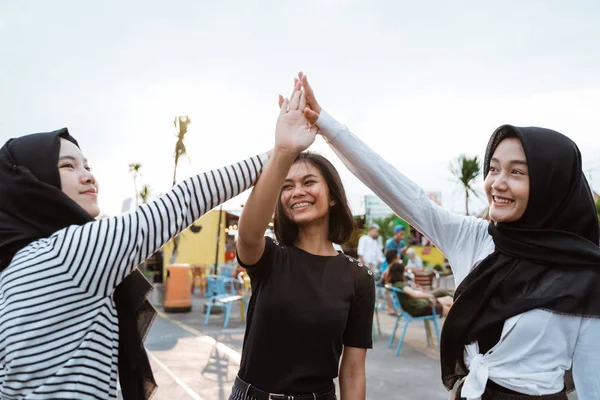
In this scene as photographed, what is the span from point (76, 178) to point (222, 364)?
492 centimetres

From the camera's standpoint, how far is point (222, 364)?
5.73 meters

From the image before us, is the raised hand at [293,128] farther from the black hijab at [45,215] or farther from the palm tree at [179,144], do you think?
the palm tree at [179,144]

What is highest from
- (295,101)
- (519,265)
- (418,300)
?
(295,101)

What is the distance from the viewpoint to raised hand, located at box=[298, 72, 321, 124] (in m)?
1.73

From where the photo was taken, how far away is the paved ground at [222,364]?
4.76m

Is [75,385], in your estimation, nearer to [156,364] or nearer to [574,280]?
[574,280]

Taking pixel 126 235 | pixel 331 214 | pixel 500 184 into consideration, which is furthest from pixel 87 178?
pixel 500 184

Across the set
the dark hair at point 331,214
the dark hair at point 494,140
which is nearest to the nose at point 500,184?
the dark hair at point 494,140

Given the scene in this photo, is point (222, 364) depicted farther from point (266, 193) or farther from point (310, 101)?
point (266, 193)

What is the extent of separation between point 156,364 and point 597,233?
207 inches

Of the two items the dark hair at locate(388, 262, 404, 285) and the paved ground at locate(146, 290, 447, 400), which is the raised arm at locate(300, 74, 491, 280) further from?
the dark hair at locate(388, 262, 404, 285)

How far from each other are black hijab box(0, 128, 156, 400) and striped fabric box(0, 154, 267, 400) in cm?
7

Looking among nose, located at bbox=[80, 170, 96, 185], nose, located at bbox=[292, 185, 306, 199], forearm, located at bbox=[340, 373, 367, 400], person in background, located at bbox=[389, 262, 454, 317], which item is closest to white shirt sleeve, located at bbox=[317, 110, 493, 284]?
nose, located at bbox=[292, 185, 306, 199]

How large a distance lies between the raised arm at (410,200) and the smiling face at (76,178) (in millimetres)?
888
